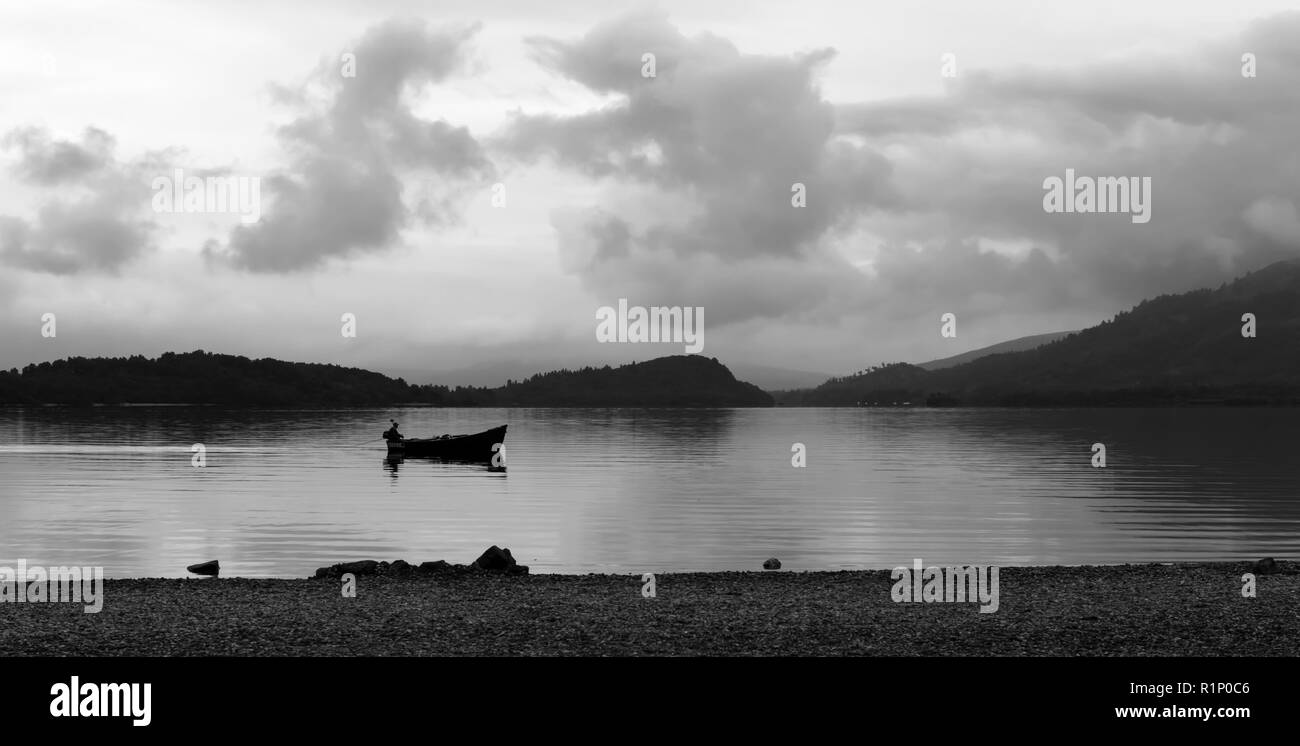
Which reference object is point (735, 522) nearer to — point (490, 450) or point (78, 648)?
point (78, 648)

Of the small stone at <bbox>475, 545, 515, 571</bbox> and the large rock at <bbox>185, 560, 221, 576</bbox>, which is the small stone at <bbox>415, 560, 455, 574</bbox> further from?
the large rock at <bbox>185, 560, 221, 576</bbox>

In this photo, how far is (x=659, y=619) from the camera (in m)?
18.8

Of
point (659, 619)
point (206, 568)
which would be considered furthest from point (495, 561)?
point (206, 568)

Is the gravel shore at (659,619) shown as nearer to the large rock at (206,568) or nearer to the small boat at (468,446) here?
the large rock at (206,568)

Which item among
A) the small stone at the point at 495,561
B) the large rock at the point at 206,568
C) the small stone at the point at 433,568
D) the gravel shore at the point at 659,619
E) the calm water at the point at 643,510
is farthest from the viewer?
the calm water at the point at 643,510

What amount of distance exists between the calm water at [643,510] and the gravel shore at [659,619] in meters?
9.70

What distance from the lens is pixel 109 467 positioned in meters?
90.2

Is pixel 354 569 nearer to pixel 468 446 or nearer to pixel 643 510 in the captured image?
pixel 643 510

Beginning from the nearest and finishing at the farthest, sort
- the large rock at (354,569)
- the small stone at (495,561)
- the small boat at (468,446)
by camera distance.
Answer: the large rock at (354,569) < the small stone at (495,561) < the small boat at (468,446)

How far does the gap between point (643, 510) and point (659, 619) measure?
122ft

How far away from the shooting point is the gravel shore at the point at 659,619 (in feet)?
54.3

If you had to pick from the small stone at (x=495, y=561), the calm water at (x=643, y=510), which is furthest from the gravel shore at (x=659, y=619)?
the calm water at (x=643, y=510)
